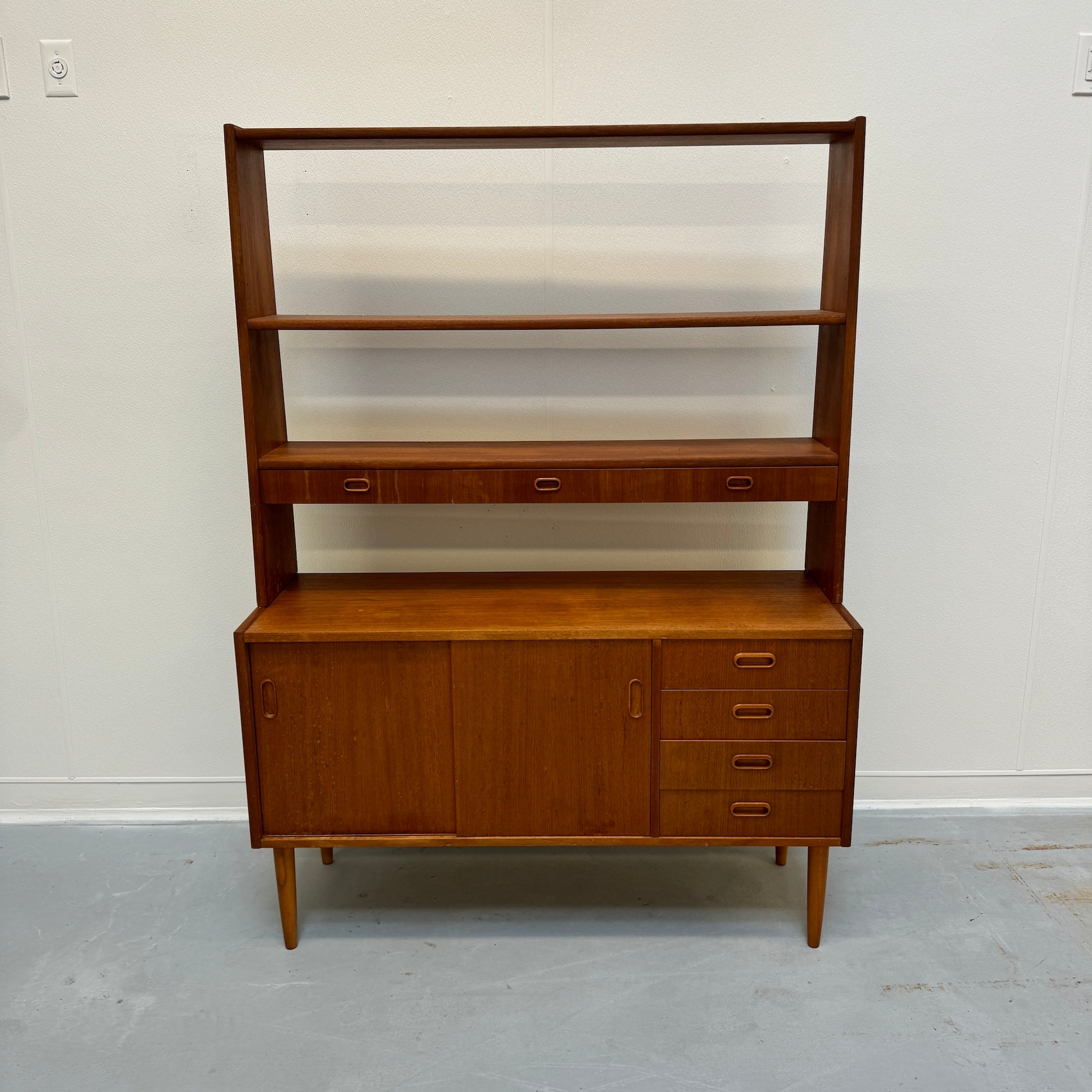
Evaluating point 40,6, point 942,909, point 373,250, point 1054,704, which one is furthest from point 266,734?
point 1054,704

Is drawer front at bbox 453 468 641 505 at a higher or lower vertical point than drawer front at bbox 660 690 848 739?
higher

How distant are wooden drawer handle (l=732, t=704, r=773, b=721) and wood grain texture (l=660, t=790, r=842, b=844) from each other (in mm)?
178

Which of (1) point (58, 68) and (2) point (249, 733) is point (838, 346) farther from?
(1) point (58, 68)

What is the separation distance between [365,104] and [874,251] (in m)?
1.38

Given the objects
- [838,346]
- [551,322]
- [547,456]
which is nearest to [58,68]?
[551,322]

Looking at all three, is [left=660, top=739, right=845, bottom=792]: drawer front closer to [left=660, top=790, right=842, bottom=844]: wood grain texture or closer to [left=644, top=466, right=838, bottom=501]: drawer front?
[left=660, top=790, right=842, bottom=844]: wood grain texture

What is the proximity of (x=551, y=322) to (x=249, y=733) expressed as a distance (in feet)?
3.77

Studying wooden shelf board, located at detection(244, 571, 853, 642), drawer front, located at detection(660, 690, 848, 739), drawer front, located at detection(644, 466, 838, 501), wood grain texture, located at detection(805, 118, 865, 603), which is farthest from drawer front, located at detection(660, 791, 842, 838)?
drawer front, located at detection(644, 466, 838, 501)

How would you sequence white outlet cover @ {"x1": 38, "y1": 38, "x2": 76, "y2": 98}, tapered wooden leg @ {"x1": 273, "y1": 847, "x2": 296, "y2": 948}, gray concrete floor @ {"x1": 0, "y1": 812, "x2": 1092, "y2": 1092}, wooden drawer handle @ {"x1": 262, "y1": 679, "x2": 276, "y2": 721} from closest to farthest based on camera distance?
gray concrete floor @ {"x1": 0, "y1": 812, "x2": 1092, "y2": 1092} → wooden drawer handle @ {"x1": 262, "y1": 679, "x2": 276, "y2": 721} → tapered wooden leg @ {"x1": 273, "y1": 847, "x2": 296, "y2": 948} → white outlet cover @ {"x1": 38, "y1": 38, "x2": 76, "y2": 98}

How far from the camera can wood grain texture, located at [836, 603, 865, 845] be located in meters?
2.10

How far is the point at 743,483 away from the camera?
2.21m

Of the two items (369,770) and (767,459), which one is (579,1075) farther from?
(767,459)

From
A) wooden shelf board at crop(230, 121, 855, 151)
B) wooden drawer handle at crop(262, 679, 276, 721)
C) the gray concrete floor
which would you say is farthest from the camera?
wooden drawer handle at crop(262, 679, 276, 721)

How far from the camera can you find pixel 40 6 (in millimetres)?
2393
